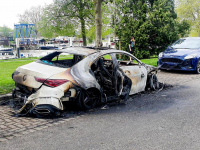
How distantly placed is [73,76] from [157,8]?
1568cm

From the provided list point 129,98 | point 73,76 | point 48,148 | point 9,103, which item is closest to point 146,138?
point 48,148

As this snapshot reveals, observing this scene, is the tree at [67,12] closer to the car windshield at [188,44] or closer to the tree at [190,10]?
the car windshield at [188,44]

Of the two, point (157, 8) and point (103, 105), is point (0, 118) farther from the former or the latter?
point (157, 8)

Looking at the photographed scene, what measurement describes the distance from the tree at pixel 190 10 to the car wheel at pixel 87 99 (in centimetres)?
4032

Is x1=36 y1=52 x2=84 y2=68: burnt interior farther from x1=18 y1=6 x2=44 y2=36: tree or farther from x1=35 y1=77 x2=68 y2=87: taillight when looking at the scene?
x1=18 y1=6 x2=44 y2=36: tree

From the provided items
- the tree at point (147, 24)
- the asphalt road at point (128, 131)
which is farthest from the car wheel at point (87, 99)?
the tree at point (147, 24)

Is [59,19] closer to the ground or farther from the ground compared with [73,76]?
farther from the ground

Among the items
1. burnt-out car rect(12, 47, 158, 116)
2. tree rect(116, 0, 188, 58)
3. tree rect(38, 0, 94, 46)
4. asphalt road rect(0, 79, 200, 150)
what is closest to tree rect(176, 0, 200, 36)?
tree rect(38, 0, 94, 46)

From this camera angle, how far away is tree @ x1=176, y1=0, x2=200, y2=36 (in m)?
41.0

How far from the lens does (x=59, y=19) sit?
88.9 feet

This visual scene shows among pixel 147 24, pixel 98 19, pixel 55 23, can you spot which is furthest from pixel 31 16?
pixel 98 19

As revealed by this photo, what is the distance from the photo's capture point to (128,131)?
13.9ft

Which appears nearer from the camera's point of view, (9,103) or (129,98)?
(9,103)

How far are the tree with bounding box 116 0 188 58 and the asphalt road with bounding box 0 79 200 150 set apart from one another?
1336 cm
